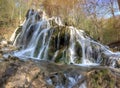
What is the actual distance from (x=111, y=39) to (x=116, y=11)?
3.39 m

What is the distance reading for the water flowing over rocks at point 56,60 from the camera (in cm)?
649

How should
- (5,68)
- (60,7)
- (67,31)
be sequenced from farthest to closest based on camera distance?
(60,7), (67,31), (5,68)

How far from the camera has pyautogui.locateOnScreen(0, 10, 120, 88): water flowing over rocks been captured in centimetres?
649

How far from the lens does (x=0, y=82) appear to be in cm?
629

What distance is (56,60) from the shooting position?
11781 mm

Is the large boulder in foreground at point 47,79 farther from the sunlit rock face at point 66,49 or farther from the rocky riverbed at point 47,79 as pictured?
the sunlit rock face at point 66,49

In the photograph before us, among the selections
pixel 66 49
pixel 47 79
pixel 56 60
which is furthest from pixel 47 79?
pixel 66 49

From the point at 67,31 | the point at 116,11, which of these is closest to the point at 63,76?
the point at 67,31

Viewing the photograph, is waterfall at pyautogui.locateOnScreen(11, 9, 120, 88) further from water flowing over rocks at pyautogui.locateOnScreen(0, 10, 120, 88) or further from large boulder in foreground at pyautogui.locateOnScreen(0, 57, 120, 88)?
large boulder in foreground at pyautogui.locateOnScreen(0, 57, 120, 88)

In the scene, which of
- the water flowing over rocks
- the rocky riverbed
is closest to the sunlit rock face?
the water flowing over rocks

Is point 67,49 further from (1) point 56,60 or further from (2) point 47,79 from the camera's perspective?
(2) point 47,79

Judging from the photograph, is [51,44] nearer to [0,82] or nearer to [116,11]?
[0,82]

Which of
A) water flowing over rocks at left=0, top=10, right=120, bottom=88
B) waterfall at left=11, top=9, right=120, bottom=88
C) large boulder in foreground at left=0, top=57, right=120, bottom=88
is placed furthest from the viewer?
waterfall at left=11, top=9, right=120, bottom=88

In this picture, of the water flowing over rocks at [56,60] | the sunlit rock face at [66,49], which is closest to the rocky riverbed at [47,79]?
the water flowing over rocks at [56,60]
